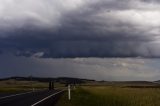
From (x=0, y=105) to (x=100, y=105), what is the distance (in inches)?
280

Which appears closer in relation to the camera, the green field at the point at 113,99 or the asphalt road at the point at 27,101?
the green field at the point at 113,99

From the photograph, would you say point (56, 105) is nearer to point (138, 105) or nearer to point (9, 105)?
point (9, 105)

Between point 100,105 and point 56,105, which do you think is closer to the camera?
point 100,105

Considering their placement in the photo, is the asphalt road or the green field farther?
the asphalt road

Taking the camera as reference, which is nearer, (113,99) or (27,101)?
(27,101)

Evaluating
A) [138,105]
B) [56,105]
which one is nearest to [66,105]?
[56,105]

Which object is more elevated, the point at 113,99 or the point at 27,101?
the point at 113,99

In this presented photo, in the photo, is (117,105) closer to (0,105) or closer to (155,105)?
(155,105)

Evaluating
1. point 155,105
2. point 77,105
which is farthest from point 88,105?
point 155,105

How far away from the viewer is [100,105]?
90.2ft

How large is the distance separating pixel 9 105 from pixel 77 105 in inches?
191

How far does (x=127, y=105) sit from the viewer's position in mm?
27906

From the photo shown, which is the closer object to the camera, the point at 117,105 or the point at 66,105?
the point at 117,105

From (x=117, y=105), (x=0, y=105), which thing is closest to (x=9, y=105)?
(x=0, y=105)
